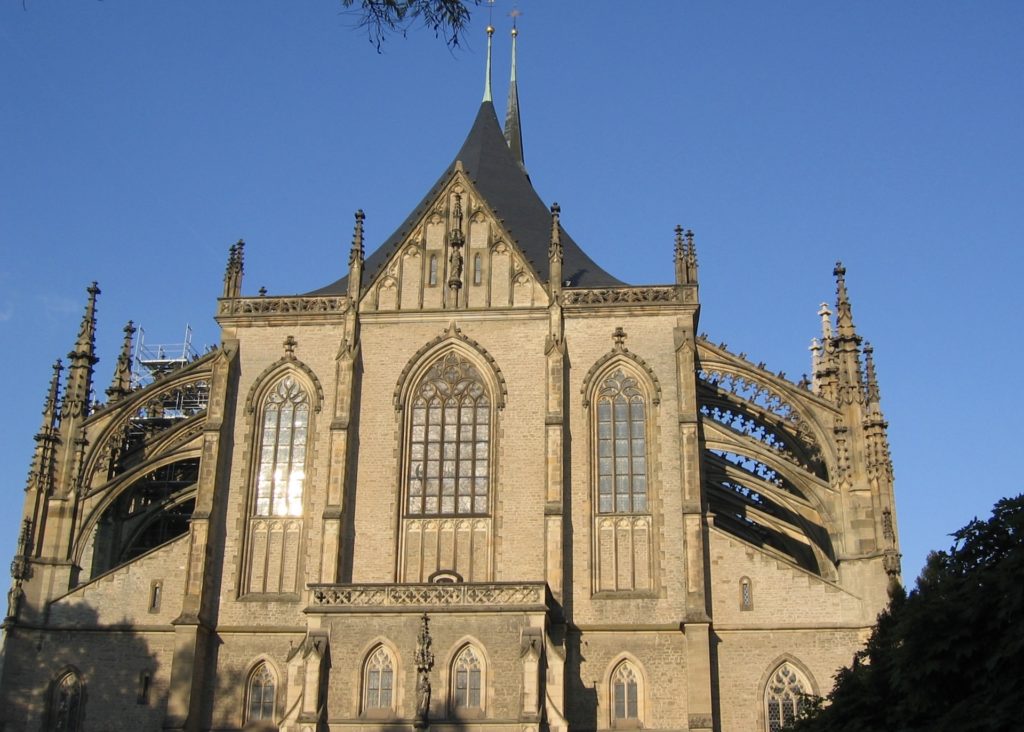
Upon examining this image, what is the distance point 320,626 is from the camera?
101 ft

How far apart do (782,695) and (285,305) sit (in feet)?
54.7

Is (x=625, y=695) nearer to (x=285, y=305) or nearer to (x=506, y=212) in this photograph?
(x=285, y=305)

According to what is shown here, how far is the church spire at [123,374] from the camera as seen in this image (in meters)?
Result: 43.4

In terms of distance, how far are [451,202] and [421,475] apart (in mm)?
8339

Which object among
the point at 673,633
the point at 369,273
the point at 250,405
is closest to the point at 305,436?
the point at 250,405

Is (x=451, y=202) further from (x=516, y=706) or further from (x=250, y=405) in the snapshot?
(x=516, y=706)

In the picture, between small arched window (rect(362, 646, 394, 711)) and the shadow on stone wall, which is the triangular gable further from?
the shadow on stone wall

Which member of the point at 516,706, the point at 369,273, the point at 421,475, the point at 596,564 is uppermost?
the point at 369,273

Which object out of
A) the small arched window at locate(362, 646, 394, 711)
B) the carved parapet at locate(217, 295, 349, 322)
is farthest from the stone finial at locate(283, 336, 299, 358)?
the small arched window at locate(362, 646, 394, 711)

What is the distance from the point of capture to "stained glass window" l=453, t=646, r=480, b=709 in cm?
3000

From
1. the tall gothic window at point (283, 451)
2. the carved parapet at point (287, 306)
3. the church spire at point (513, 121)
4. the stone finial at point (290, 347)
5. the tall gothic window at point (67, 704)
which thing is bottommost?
the tall gothic window at point (67, 704)

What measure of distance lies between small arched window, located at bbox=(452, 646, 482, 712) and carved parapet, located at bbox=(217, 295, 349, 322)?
10.7 meters

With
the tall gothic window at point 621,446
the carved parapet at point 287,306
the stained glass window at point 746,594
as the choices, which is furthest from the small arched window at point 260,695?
the stained glass window at point 746,594

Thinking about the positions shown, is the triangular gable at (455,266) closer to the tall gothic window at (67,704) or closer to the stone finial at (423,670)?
the stone finial at (423,670)
